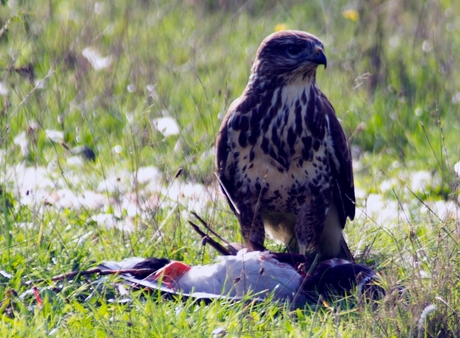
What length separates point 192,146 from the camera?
555 cm

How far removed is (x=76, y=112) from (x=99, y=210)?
1.70 metres

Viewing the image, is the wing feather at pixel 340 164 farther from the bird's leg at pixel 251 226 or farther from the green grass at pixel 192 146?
the bird's leg at pixel 251 226

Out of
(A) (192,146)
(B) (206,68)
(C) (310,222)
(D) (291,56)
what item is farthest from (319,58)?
(B) (206,68)

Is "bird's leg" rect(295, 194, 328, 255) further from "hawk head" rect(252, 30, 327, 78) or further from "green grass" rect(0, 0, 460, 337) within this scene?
"hawk head" rect(252, 30, 327, 78)

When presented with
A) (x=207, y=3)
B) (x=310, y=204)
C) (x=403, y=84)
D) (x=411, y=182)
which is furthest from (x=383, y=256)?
(x=207, y=3)

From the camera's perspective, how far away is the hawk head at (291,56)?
4238 millimetres

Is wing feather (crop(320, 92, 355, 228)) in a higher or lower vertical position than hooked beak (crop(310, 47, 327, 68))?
lower

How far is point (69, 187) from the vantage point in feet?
16.3

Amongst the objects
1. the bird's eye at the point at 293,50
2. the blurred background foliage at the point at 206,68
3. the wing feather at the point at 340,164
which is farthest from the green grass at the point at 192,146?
the bird's eye at the point at 293,50

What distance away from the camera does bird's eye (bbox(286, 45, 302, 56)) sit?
4.27 meters

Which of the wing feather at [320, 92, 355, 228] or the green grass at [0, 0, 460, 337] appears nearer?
the green grass at [0, 0, 460, 337]

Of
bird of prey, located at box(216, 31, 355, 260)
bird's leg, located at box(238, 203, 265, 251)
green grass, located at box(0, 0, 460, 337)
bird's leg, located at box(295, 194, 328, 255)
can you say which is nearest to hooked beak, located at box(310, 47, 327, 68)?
bird of prey, located at box(216, 31, 355, 260)

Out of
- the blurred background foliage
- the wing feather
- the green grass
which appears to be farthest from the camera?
the blurred background foliage

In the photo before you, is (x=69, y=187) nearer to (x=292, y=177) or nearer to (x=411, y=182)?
(x=292, y=177)
